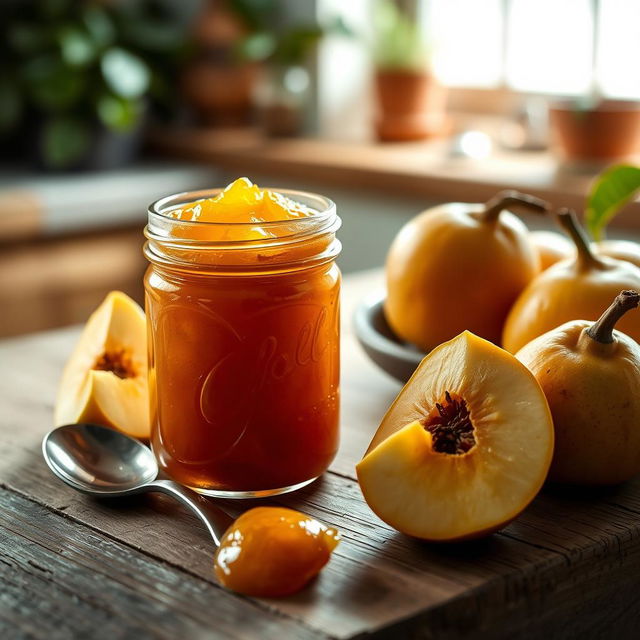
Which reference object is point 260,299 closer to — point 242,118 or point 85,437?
point 85,437

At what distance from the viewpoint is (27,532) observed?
696 millimetres

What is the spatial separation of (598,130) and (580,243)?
1.22m

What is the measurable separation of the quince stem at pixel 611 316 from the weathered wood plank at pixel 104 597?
295mm

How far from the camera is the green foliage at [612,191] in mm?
903

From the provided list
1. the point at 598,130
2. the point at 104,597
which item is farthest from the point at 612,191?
the point at 598,130

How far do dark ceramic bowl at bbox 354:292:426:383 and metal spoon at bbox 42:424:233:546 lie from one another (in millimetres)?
232

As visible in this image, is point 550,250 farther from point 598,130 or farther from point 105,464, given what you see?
point 598,130

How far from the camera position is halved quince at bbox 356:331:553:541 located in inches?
24.8

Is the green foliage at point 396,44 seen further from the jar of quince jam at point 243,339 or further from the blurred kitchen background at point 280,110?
the jar of quince jam at point 243,339

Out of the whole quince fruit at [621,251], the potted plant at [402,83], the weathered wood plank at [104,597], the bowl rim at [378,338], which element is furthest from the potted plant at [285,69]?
the weathered wood plank at [104,597]

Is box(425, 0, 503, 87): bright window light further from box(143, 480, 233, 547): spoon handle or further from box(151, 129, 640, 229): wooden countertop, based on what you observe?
box(143, 480, 233, 547): spoon handle

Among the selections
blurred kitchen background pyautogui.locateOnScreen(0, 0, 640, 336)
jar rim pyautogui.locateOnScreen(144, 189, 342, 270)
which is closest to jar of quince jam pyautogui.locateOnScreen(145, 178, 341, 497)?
jar rim pyautogui.locateOnScreen(144, 189, 342, 270)

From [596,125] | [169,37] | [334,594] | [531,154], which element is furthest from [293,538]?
[169,37]

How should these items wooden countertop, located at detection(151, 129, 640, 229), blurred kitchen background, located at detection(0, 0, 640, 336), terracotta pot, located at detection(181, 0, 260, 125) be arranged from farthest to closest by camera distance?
terracotta pot, located at detection(181, 0, 260, 125) < blurred kitchen background, located at detection(0, 0, 640, 336) < wooden countertop, located at detection(151, 129, 640, 229)
